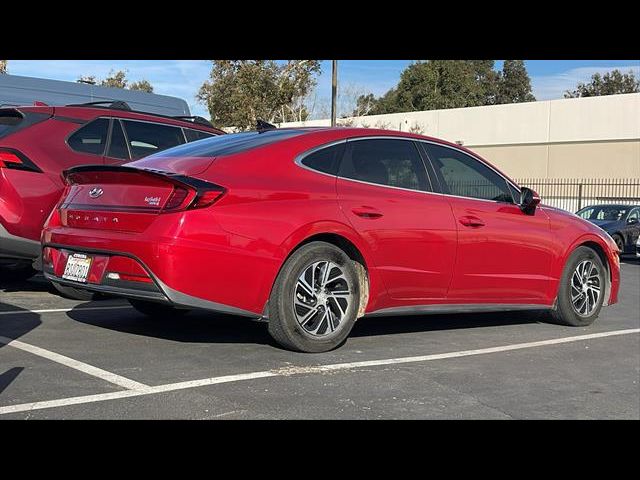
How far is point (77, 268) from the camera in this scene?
16.8 feet

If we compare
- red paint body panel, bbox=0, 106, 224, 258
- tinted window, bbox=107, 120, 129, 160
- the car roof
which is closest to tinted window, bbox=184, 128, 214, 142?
the car roof

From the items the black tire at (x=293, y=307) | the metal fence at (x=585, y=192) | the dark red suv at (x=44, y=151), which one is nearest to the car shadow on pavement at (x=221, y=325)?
the black tire at (x=293, y=307)

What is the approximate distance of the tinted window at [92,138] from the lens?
7.26 meters

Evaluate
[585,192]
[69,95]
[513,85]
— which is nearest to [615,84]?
[513,85]

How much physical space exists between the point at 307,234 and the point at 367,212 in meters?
0.61

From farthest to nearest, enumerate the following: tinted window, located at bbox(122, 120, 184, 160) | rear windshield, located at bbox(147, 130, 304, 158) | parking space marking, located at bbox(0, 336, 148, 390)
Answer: tinted window, located at bbox(122, 120, 184, 160) → rear windshield, located at bbox(147, 130, 304, 158) → parking space marking, located at bbox(0, 336, 148, 390)

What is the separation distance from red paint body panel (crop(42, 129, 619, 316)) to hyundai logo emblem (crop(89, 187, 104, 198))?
0.19 feet

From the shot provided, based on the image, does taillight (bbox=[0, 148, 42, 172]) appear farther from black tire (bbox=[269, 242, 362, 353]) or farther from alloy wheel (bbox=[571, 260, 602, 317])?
alloy wheel (bbox=[571, 260, 602, 317])

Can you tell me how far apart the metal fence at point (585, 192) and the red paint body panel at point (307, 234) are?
27.5 metres

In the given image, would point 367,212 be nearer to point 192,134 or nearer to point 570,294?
point 570,294

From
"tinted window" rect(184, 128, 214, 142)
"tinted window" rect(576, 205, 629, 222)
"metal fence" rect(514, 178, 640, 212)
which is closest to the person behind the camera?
"tinted window" rect(184, 128, 214, 142)

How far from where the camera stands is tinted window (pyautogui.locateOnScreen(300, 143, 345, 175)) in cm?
546

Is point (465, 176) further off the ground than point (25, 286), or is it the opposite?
point (465, 176)
